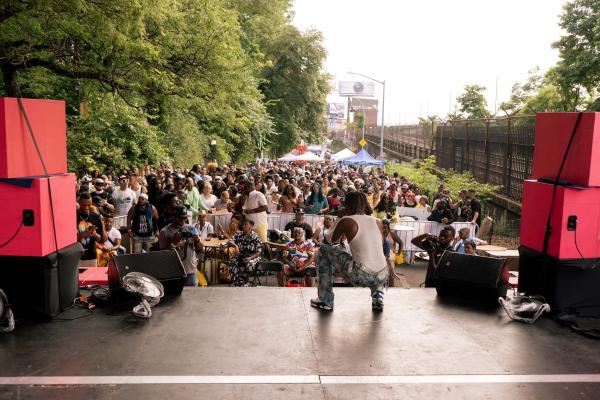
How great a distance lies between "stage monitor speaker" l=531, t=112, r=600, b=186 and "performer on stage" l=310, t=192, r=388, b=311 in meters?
2.27

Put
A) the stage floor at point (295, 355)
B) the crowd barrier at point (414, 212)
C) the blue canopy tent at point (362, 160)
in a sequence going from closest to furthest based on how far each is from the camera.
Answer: the stage floor at point (295, 355) → the crowd barrier at point (414, 212) → the blue canopy tent at point (362, 160)

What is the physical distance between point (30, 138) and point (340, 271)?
3.74 meters

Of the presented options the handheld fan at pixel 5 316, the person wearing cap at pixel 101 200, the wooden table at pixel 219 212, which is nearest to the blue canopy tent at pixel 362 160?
the wooden table at pixel 219 212

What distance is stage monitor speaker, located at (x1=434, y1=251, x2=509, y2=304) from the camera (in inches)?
283

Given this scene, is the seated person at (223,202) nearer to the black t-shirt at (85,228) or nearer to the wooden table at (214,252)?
the wooden table at (214,252)

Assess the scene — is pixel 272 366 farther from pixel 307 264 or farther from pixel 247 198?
pixel 247 198

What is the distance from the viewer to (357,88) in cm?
16925

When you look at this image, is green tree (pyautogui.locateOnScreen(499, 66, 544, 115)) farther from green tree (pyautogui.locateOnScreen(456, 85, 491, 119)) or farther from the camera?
the camera

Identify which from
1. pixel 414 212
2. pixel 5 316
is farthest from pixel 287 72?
pixel 5 316

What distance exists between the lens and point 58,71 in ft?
49.6

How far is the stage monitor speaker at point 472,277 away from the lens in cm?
720

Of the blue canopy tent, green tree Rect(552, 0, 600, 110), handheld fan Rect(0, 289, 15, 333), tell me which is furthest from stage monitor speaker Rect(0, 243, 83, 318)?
the blue canopy tent

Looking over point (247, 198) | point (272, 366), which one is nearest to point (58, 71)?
point (247, 198)

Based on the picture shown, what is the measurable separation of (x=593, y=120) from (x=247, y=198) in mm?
7080
